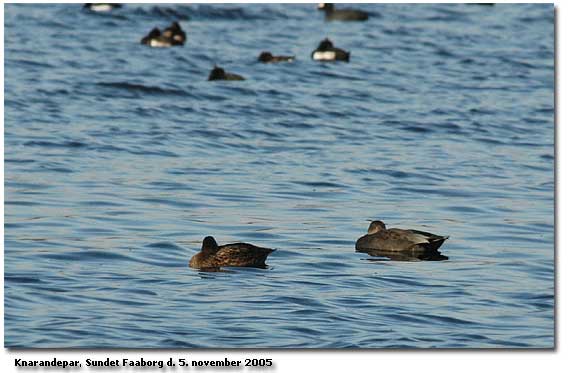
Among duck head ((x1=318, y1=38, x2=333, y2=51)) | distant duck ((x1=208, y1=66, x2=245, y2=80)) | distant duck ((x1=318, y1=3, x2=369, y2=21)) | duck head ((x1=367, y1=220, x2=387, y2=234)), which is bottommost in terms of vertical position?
duck head ((x1=367, y1=220, x2=387, y2=234))

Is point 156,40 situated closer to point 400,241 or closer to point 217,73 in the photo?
point 217,73

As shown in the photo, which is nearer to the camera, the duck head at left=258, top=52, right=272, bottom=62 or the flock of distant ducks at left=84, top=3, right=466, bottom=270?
the flock of distant ducks at left=84, top=3, right=466, bottom=270

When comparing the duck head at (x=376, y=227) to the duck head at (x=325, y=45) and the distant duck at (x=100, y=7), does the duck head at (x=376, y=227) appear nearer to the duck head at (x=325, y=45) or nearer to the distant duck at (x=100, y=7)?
the duck head at (x=325, y=45)

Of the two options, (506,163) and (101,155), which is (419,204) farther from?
(101,155)

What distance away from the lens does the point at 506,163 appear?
19953mm

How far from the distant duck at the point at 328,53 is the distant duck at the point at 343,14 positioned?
6175 millimetres

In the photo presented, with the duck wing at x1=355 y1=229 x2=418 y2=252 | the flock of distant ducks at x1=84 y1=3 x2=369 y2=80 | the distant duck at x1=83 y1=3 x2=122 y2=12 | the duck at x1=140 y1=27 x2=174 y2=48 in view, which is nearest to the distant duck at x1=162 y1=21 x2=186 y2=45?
the flock of distant ducks at x1=84 y1=3 x2=369 y2=80

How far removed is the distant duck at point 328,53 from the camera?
99.1 ft

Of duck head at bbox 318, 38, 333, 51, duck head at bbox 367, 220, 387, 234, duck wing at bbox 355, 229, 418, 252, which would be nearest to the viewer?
duck wing at bbox 355, 229, 418, 252

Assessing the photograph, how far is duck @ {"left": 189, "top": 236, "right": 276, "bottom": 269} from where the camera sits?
13961 mm

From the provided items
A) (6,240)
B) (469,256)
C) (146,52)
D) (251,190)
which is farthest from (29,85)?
(469,256)

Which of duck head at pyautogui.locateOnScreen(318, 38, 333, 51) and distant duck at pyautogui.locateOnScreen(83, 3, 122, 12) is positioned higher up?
distant duck at pyautogui.locateOnScreen(83, 3, 122, 12)

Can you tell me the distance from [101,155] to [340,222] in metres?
4.40

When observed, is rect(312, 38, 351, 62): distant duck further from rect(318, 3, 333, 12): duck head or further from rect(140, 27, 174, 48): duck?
rect(318, 3, 333, 12): duck head
